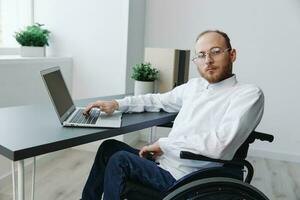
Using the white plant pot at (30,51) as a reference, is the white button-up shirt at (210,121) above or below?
below

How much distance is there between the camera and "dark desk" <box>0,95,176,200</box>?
3.42 feet

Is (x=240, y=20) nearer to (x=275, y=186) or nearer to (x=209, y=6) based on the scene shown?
(x=209, y=6)

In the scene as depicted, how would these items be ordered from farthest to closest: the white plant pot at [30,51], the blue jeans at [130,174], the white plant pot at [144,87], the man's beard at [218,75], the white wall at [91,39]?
1. the white wall at [91,39]
2. the white plant pot at [30,51]
3. the white plant pot at [144,87]
4. the man's beard at [218,75]
5. the blue jeans at [130,174]

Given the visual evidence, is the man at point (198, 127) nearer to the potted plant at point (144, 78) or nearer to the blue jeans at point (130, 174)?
the blue jeans at point (130, 174)

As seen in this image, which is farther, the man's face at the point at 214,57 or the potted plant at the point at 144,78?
the potted plant at the point at 144,78

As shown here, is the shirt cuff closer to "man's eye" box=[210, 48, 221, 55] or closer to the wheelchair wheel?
the wheelchair wheel

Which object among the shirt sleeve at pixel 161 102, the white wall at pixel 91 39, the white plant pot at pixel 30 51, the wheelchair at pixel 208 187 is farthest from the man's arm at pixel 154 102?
the white plant pot at pixel 30 51

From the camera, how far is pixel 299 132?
3.14 m

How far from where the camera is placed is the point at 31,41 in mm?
2752

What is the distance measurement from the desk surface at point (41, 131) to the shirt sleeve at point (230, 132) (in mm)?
258

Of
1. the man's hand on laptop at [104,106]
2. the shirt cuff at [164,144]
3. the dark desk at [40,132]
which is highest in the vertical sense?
the man's hand on laptop at [104,106]

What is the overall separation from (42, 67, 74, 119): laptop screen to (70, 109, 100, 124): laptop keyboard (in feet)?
0.17

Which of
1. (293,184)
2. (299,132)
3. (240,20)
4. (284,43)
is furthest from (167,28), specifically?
(293,184)

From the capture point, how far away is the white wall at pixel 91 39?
289cm
